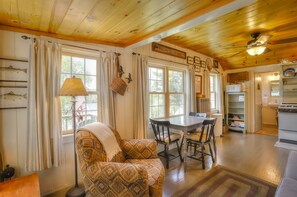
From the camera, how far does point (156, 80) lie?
138 inches

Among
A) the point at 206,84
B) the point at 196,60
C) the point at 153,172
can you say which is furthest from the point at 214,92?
the point at 153,172

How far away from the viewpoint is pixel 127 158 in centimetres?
208

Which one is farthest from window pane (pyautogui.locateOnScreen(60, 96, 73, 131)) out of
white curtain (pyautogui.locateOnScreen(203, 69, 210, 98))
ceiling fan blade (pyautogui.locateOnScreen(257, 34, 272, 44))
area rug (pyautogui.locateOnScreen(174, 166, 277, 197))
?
white curtain (pyautogui.locateOnScreen(203, 69, 210, 98))

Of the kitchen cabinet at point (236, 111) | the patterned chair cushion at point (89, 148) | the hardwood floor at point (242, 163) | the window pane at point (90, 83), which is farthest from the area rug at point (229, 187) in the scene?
the kitchen cabinet at point (236, 111)

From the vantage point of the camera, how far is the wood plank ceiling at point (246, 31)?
2152mm

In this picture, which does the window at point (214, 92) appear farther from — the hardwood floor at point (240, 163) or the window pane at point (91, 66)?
the window pane at point (91, 66)

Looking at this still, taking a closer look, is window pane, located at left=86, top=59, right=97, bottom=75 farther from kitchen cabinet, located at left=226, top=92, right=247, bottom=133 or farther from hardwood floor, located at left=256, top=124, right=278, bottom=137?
hardwood floor, located at left=256, top=124, right=278, bottom=137

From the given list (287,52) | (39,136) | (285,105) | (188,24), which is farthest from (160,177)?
(287,52)

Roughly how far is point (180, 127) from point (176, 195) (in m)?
1.04

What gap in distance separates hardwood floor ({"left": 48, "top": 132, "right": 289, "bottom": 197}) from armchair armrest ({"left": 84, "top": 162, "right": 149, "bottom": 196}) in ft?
2.72

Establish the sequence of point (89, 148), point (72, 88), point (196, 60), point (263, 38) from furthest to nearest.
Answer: point (196, 60) → point (263, 38) → point (72, 88) → point (89, 148)

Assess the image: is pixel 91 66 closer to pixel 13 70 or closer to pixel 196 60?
pixel 13 70

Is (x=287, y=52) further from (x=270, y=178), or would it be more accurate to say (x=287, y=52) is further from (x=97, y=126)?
(x=97, y=126)

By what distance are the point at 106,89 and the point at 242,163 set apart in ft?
9.40
